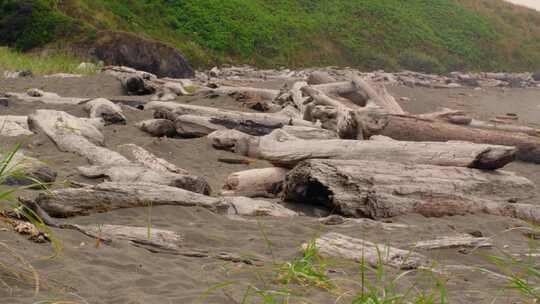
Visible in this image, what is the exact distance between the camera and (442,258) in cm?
445

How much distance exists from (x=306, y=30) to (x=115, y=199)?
3002cm

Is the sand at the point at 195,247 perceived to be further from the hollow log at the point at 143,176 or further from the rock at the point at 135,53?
the rock at the point at 135,53

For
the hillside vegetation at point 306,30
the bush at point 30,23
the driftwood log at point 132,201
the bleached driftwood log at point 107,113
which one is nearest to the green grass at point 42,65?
the hillside vegetation at point 306,30

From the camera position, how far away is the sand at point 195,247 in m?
3.08

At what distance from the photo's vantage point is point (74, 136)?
23.6ft

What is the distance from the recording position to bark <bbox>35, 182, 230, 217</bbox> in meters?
4.46

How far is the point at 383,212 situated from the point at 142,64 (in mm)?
13126

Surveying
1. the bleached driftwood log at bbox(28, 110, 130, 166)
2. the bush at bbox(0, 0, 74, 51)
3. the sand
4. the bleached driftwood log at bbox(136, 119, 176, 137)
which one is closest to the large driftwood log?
the sand

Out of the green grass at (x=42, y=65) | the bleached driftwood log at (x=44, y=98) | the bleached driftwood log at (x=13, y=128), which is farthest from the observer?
the green grass at (x=42, y=65)

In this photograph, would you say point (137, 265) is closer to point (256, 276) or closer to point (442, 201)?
point (256, 276)

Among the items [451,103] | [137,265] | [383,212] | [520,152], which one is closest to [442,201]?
[383,212]

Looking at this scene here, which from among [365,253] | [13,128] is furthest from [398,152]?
[13,128]

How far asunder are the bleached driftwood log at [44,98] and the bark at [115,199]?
18.9 feet

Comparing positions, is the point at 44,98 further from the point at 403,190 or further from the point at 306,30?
the point at 306,30
